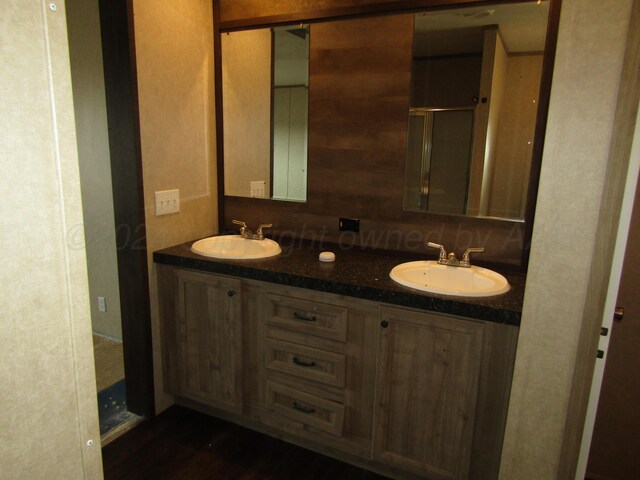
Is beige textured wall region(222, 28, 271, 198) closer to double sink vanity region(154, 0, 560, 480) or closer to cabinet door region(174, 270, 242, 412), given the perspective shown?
double sink vanity region(154, 0, 560, 480)

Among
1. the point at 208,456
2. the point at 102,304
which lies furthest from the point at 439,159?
the point at 102,304

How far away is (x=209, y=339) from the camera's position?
7.07ft

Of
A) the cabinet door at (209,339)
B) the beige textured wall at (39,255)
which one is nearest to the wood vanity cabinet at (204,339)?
the cabinet door at (209,339)

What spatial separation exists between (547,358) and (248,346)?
1330mm

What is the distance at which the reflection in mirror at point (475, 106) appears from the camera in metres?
Answer: 1.86

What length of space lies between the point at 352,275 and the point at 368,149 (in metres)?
0.72

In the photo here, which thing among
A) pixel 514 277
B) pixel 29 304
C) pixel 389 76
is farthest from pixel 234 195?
pixel 29 304

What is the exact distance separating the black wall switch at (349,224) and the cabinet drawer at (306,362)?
2.34ft

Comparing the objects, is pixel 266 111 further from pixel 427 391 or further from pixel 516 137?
pixel 427 391

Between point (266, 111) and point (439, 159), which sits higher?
point (266, 111)

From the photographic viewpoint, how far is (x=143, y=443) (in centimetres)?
210

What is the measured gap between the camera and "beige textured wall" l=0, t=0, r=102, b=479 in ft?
1.70

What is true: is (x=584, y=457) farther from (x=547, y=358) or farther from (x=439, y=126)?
(x=439, y=126)

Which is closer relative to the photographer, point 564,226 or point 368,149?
point 564,226
